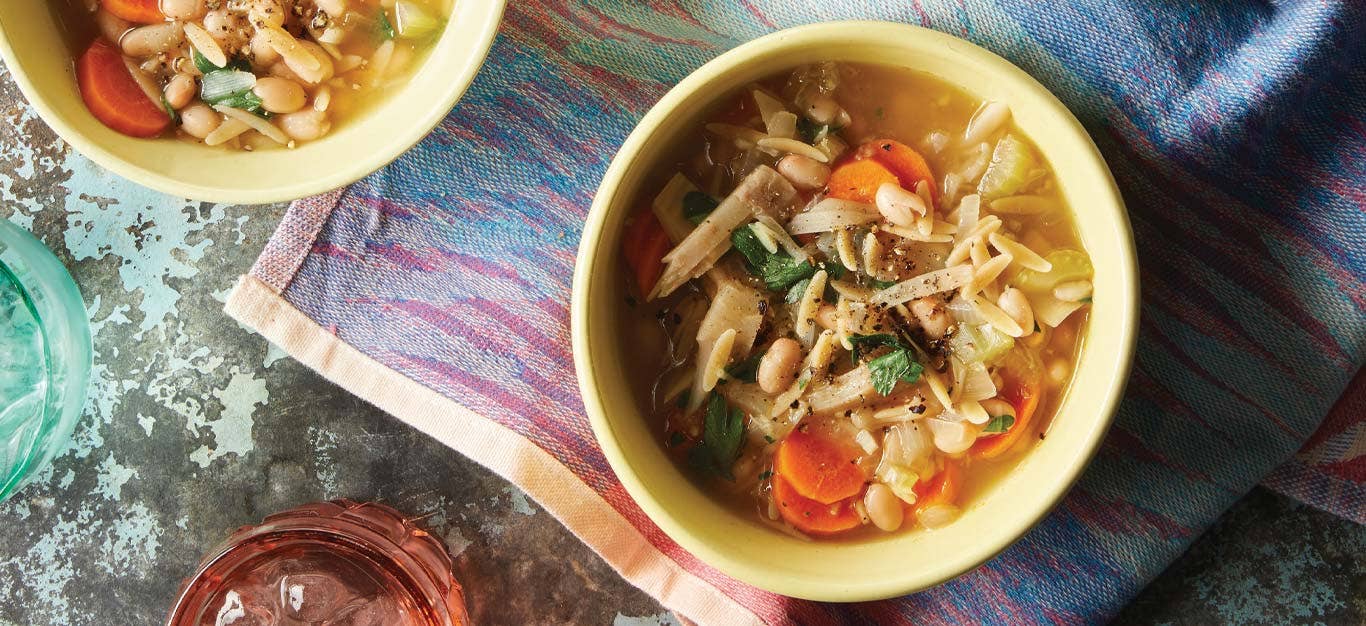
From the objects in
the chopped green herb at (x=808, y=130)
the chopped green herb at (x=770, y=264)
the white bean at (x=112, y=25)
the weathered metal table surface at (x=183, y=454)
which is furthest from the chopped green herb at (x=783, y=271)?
the white bean at (x=112, y=25)

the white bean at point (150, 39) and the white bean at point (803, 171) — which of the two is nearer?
the white bean at point (803, 171)

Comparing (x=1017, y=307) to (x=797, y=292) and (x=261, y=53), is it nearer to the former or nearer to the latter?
(x=797, y=292)

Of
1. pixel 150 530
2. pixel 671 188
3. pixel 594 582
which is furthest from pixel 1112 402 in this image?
pixel 150 530

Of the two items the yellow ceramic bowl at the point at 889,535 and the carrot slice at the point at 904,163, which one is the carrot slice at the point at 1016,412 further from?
the carrot slice at the point at 904,163

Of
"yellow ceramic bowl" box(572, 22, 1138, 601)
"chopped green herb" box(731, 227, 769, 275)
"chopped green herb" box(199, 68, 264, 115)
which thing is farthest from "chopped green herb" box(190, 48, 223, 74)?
"chopped green herb" box(731, 227, 769, 275)

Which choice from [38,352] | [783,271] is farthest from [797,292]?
[38,352]

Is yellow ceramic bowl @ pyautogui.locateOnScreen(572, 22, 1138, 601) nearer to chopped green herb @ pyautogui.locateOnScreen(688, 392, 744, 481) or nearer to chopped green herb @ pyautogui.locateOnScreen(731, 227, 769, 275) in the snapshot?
chopped green herb @ pyautogui.locateOnScreen(688, 392, 744, 481)
